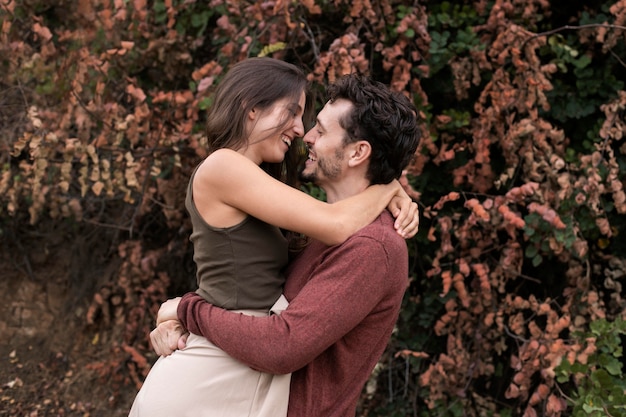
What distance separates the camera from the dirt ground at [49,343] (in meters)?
5.17

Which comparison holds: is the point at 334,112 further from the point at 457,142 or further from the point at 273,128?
the point at 457,142

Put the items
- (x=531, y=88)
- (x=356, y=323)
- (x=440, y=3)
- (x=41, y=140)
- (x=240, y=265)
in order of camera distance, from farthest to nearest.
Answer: (x=440, y=3), (x=41, y=140), (x=531, y=88), (x=240, y=265), (x=356, y=323)

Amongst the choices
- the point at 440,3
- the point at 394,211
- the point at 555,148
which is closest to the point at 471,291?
the point at 555,148

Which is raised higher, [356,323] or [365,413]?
[356,323]

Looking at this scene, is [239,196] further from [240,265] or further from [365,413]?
[365,413]

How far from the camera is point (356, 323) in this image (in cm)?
198

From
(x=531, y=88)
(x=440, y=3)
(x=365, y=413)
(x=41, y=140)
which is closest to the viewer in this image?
(x=531, y=88)

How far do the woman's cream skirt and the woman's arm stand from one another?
41 cm

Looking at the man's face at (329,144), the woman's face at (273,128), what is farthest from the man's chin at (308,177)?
the woman's face at (273,128)

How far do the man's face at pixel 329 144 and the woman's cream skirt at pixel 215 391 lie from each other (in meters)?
0.60

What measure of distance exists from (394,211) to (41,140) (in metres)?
2.42

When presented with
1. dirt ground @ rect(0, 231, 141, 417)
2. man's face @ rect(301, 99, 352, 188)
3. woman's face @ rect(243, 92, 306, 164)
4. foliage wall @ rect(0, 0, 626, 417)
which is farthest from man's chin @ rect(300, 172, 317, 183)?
dirt ground @ rect(0, 231, 141, 417)

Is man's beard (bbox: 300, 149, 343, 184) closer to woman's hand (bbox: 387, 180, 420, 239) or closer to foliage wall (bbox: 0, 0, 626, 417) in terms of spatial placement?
woman's hand (bbox: 387, 180, 420, 239)

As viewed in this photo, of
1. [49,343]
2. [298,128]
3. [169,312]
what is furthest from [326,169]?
[49,343]
